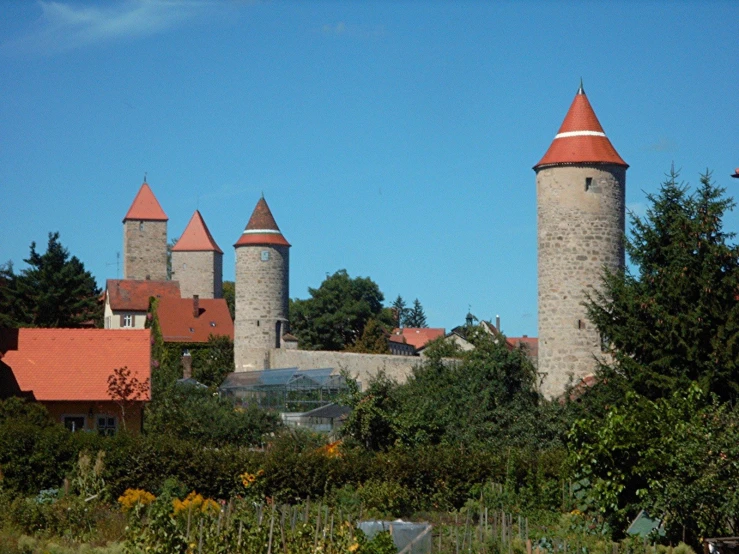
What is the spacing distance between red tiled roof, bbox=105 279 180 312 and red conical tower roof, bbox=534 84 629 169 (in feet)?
150

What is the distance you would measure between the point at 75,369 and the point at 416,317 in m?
114

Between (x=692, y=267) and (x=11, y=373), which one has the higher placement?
(x=692, y=267)

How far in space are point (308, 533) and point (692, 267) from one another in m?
10.8

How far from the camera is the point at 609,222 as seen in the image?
95.7 feet

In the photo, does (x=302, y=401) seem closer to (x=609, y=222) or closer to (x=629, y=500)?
(x=609, y=222)

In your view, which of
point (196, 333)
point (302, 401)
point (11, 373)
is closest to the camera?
point (11, 373)

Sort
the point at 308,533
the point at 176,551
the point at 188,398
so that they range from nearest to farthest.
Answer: the point at 176,551 < the point at 308,533 < the point at 188,398

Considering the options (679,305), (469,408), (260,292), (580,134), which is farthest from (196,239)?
(679,305)

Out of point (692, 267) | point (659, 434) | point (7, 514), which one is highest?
point (692, 267)

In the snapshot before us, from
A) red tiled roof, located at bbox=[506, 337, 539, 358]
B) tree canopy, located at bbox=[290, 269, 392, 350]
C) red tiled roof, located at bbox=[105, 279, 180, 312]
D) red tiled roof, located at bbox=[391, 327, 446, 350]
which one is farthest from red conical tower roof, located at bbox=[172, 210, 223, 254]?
red tiled roof, located at bbox=[506, 337, 539, 358]

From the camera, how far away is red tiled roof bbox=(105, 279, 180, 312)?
2901 inches

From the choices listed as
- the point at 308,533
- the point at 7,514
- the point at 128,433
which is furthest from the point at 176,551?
the point at 128,433

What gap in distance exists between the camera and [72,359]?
30609 mm

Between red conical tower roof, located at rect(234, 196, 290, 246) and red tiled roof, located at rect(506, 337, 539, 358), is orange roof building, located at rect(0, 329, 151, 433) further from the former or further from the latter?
red conical tower roof, located at rect(234, 196, 290, 246)
